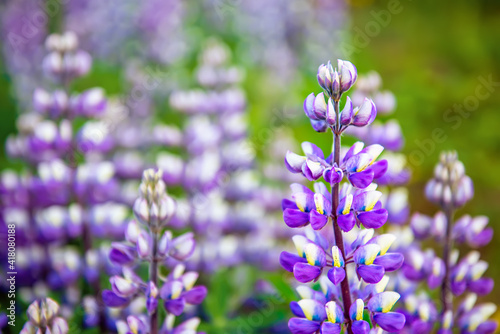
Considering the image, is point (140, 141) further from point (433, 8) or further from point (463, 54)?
point (433, 8)

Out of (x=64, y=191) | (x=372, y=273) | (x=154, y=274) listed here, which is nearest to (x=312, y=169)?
(x=372, y=273)

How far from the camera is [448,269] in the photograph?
4.81 feet

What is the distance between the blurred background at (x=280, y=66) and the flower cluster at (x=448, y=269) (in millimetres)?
1373

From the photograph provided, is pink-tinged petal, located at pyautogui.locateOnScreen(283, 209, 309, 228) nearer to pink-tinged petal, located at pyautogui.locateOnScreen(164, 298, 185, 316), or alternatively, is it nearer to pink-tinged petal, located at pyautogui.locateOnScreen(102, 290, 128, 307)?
pink-tinged petal, located at pyautogui.locateOnScreen(164, 298, 185, 316)

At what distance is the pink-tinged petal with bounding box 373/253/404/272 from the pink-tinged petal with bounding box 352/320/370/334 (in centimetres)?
14

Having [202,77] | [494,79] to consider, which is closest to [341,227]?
[202,77]

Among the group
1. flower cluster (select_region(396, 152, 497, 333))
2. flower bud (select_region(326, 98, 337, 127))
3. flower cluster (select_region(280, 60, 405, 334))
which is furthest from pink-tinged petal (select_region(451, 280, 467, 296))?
flower bud (select_region(326, 98, 337, 127))

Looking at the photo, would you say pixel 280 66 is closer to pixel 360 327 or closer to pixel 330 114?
pixel 330 114

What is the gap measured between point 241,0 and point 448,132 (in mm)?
2708

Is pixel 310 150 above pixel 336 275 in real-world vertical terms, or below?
above

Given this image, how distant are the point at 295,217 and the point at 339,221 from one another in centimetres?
10

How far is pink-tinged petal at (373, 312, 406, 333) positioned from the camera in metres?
1.16

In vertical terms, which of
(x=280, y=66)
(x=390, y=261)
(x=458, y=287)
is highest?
(x=280, y=66)

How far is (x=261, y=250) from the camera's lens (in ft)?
7.76
